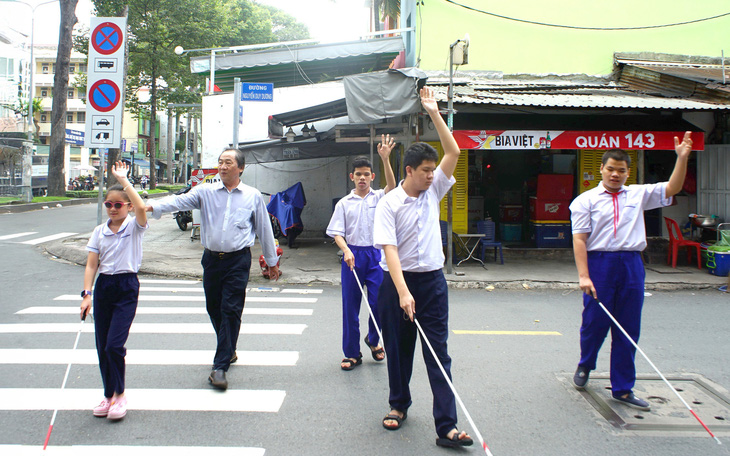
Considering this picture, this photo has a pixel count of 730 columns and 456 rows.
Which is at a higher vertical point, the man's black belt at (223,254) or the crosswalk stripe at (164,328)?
the man's black belt at (223,254)

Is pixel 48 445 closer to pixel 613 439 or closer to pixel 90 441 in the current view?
pixel 90 441

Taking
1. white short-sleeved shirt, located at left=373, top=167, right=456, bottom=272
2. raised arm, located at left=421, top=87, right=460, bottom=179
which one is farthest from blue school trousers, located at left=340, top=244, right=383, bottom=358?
raised arm, located at left=421, top=87, right=460, bottom=179

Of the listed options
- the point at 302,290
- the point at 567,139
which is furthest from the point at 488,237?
the point at 302,290

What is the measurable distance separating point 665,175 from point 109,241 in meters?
13.1

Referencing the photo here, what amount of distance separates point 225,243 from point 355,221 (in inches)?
50.4

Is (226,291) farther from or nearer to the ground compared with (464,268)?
farther from the ground

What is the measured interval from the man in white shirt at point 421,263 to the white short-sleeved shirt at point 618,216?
1.28 meters

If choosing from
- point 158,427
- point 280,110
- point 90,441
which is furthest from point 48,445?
point 280,110

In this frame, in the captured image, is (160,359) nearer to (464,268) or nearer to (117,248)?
(117,248)

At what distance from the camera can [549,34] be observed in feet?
49.5

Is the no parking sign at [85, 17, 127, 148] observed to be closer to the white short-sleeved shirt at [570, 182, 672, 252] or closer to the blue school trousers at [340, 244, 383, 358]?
the blue school trousers at [340, 244, 383, 358]

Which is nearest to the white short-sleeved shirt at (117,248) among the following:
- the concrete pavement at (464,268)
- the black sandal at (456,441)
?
the black sandal at (456,441)

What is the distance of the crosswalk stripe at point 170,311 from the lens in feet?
23.7

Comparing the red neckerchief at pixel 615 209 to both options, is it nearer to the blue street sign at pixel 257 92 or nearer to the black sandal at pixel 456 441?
the black sandal at pixel 456 441
